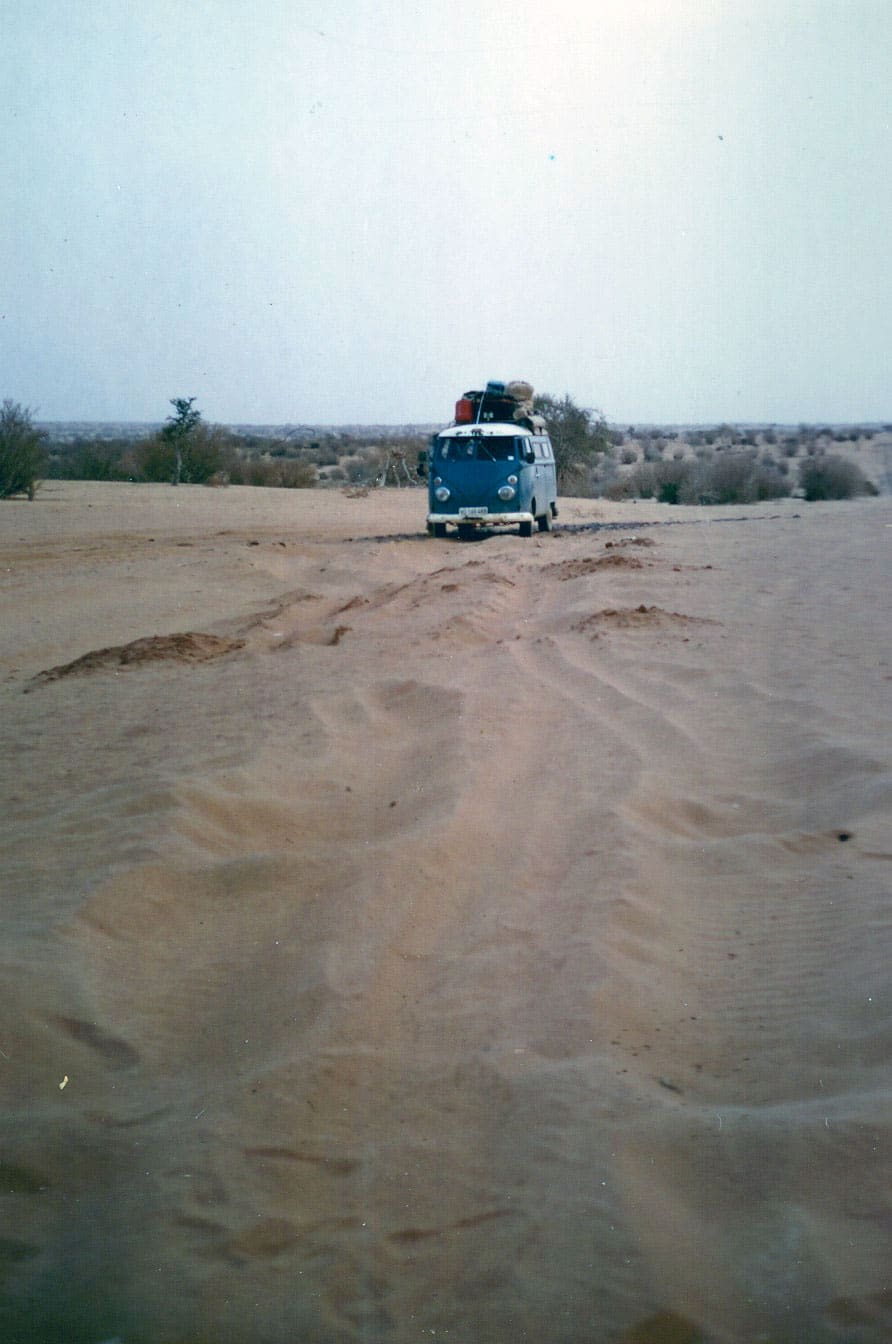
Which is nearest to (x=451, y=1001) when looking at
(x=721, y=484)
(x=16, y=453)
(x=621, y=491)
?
(x=16, y=453)

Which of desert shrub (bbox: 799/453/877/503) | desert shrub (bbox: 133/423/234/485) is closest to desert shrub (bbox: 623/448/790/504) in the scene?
desert shrub (bbox: 799/453/877/503)

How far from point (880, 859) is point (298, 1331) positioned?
2728 mm

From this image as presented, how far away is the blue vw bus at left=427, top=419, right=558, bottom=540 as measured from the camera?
19281mm

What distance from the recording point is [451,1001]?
3467 millimetres

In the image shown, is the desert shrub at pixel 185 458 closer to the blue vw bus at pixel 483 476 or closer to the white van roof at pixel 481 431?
the blue vw bus at pixel 483 476

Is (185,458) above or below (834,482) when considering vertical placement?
above

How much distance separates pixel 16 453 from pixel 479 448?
11.4m

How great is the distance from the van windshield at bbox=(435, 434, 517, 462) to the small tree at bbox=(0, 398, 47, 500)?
1071 centimetres

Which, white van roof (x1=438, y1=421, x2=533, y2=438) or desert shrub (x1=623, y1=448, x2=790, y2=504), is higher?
white van roof (x1=438, y1=421, x2=533, y2=438)

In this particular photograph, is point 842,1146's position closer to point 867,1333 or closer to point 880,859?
point 867,1333

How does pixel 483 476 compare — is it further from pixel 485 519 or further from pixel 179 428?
pixel 179 428

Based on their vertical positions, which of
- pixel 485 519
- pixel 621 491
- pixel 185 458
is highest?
pixel 185 458

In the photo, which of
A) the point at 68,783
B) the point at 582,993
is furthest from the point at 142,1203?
the point at 68,783

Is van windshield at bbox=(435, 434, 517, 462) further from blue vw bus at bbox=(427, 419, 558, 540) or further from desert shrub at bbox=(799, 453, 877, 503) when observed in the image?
desert shrub at bbox=(799, 453, 877, 503)
